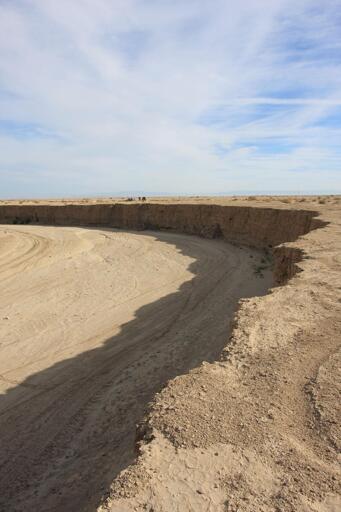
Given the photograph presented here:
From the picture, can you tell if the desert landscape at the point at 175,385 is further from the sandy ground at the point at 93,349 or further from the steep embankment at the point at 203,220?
the steep embankment at the point at 203,220

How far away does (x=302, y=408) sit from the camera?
354 centimetres

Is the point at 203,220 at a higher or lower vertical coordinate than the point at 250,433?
lower

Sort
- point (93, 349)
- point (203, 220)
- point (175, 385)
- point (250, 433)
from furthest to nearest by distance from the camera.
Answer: point (203, 220)
point (93, 349)
point (175, 385)
point (250, 433)

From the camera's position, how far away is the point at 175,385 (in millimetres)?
3869

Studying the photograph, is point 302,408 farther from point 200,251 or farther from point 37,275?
point 200,251

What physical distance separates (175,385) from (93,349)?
4.61 metres

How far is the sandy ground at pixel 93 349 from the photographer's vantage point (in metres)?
4.52

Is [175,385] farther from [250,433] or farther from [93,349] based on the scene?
[93,349]

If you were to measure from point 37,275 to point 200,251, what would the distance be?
6549 mm

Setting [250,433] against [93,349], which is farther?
[93,349]

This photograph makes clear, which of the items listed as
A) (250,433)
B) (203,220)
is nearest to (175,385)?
(250,433)

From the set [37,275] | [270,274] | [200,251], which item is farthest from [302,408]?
[200,251]

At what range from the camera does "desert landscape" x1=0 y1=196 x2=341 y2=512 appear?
2830 millimetres

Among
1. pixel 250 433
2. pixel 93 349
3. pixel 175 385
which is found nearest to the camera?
pixel 250 433
